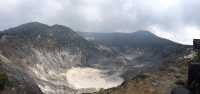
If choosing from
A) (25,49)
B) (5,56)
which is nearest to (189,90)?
(5,56)

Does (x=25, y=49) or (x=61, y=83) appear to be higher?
(x=25, y=49)

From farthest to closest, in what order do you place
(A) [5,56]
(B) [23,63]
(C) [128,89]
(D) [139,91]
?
(B) [23,63]
(A) [5,56]
(C) [128,89]
(D) [139,91]

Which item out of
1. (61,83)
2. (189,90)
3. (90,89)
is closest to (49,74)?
(61,83)

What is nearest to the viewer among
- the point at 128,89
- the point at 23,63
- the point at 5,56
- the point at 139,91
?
the point at 139,91

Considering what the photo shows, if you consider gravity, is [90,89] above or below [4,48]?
below

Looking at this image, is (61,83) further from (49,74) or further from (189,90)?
(189,90)

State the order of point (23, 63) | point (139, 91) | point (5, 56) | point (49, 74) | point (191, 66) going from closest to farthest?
point (191, 66)
point (139, 91)
point (5, 56)
point (23, 63)
point (49, 74)

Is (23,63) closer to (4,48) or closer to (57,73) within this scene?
(4,48)

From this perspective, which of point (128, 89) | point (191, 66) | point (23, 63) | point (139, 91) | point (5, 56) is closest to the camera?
point (191, 66)

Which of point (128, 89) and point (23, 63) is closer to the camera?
point (128, 89)
